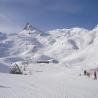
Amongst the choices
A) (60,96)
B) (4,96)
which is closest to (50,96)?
(60,96)

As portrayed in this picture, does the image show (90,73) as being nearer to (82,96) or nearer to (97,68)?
(97,68)

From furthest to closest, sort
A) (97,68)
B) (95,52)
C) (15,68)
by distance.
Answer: (95,52), (15,68), (97,68)

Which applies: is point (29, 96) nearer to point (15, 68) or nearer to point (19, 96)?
point (19, 96)

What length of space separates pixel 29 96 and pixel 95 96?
5.29 meters

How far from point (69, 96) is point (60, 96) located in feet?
2.46

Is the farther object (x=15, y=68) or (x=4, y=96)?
(x=15, y=68)

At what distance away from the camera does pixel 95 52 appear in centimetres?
19150

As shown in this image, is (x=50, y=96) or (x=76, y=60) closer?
(x=50, y=96)

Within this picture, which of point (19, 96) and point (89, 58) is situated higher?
point (89, 58)

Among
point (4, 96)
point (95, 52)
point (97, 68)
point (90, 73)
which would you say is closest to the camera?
point (4, 96)

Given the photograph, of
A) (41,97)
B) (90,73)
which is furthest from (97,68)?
(41,97)

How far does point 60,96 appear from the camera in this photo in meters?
17.3

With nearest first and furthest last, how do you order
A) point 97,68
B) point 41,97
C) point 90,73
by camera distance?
point 41,97 < point 90,73 < point 97,68

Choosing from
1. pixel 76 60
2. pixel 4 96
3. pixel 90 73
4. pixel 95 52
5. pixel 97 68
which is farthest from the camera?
pixel 95 52
